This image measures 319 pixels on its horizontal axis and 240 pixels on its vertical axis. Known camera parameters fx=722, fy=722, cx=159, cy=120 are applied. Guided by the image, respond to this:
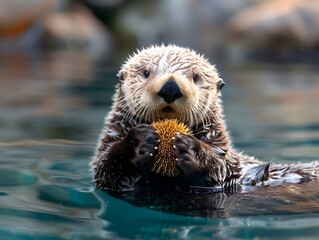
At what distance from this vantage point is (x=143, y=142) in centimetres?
372

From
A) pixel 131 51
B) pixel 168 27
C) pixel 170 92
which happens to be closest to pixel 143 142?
pixel 170 92

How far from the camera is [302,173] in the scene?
15.1 feet

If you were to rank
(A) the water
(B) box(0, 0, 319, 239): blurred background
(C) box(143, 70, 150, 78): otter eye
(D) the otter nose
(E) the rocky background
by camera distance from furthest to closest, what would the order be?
(E) the rocky background < (C) box(143, 70, 150, 78): otter eye < (D) the otter nose < (B) box(0, 0, 319, 239): blurred background < (A) the water

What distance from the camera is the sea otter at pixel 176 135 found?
377cm

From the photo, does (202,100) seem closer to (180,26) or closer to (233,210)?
(233,210)

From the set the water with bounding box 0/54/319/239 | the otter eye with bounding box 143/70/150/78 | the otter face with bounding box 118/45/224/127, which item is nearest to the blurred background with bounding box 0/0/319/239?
the water with bounding box 0/54/319/239

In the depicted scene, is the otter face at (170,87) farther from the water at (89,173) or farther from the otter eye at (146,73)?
the water at (89,173)

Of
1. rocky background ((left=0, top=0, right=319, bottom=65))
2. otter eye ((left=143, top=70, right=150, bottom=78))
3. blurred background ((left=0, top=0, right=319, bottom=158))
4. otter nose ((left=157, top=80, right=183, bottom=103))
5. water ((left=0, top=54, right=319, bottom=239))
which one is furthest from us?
rocky background ((left=0, top=0, right=319, bottom=65))

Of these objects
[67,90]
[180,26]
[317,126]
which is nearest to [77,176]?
[317,126]

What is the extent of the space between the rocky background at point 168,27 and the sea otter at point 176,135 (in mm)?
10784

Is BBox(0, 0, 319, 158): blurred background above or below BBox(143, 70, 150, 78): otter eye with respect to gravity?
above

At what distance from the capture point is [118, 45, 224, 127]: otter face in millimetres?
3793

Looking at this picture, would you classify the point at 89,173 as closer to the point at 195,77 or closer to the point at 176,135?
the point at 195,77

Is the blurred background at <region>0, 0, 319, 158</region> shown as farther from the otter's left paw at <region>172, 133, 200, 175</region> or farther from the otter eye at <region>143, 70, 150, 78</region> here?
the otter's left paw at <region>172, 133, 200, 175</region>
